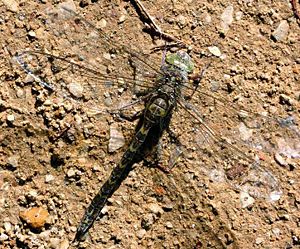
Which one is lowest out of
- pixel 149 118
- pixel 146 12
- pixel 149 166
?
pixel 149 166

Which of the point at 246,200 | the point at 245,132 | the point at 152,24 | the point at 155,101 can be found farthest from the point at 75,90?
the point at 246,200

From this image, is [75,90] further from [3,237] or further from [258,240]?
[258,240]

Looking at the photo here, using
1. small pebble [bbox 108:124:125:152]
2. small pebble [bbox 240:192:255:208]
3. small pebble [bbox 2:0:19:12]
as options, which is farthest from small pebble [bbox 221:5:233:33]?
small pebble [bbox 2:0:19:12]

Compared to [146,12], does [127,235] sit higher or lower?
lower

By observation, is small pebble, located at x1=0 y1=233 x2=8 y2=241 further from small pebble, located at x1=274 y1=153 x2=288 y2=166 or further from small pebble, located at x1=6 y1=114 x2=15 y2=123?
small pebble, located at x1=274 y1=153 x2=288 y2=166

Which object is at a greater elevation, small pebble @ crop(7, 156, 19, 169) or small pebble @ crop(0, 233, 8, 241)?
small pebble @ crop(7, 156, 19, 169)

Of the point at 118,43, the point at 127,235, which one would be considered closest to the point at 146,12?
the point at 118,43

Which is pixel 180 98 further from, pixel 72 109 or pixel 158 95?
pixel 72 109

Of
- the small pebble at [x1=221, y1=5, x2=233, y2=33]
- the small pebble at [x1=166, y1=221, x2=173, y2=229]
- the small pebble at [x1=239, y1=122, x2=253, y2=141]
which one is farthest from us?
the small pebble at [x1=221, y1=5, x2=233, y2=33]
